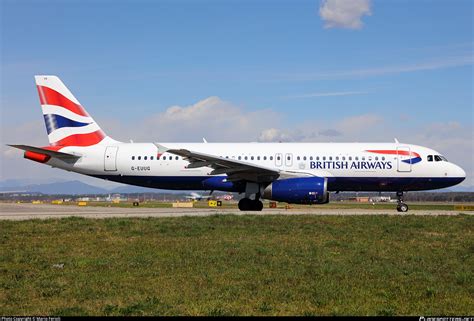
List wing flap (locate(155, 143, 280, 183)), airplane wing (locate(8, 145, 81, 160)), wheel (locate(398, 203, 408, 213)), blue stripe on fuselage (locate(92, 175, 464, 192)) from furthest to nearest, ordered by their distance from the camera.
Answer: wheel (locate(398, 203, 408, 213)) < airplane wing (locate(8, 145, 81, 160)) < blue stripe on fuselage (locate(92, 175, 464, 192)) < wing flap (locate(155, 143, 280, 183))

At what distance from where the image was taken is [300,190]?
27.5m

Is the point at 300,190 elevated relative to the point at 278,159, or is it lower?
lower

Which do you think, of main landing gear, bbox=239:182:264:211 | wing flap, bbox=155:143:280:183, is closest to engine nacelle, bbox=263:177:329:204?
wing flap, bbox=155:143:280:183

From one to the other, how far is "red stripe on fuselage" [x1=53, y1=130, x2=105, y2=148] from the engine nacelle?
11.1 m

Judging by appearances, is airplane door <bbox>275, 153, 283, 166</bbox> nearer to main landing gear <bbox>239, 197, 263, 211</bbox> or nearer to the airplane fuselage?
the airplane fuselage

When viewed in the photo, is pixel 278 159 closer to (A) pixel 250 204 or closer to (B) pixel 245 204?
(A) pixel 250 204

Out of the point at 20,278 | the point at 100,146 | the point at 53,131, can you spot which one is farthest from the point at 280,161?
the point at 20,278

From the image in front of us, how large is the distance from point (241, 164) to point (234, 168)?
3.30ft

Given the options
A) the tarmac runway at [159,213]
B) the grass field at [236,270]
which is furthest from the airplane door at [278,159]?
the grass field at [236,270]

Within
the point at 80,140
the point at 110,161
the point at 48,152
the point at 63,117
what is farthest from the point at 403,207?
the point at 63,117

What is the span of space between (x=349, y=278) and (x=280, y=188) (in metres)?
17.3

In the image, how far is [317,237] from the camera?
55.9 ft

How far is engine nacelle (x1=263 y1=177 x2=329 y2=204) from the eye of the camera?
27.3 m

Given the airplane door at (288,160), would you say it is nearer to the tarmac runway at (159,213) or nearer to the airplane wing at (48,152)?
the tarmac runway at (159,213)
